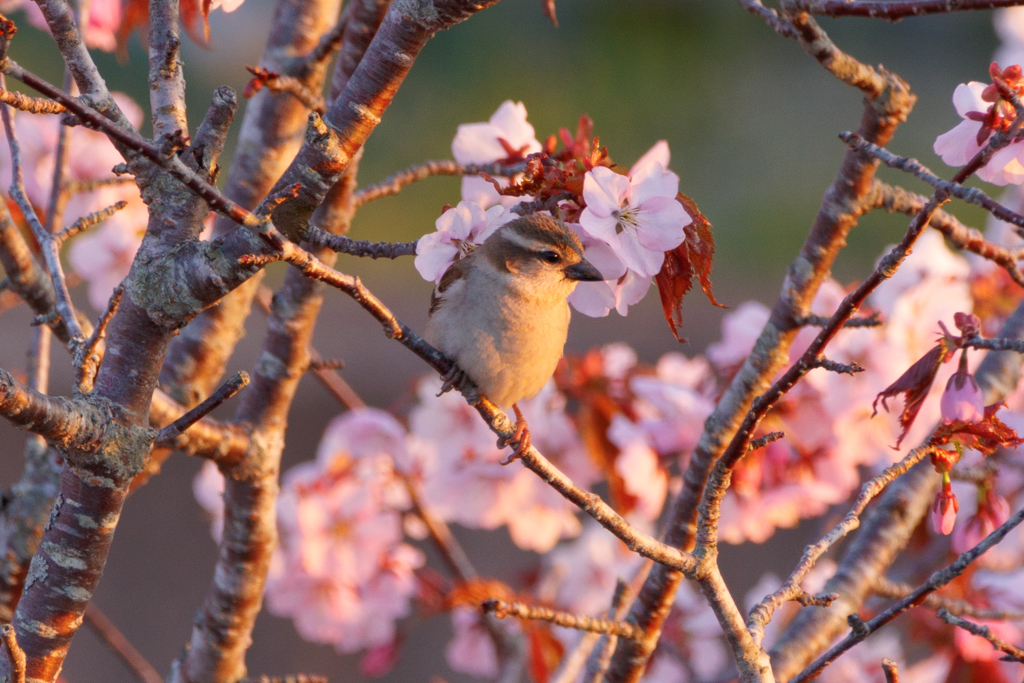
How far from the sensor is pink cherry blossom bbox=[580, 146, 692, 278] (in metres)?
0.96

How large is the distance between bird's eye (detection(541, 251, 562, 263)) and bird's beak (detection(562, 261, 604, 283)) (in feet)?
0.11

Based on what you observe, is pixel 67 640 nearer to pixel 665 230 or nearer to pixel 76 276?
pixel 665 230

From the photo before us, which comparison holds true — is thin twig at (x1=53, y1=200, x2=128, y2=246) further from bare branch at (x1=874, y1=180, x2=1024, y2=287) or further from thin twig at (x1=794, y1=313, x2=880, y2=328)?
bare branch at (x1=874, y1=180, x2=1024, y2=287)

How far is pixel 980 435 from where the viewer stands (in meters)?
0.93

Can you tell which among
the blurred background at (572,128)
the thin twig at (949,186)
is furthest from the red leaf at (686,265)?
the blurred background at (572,128)

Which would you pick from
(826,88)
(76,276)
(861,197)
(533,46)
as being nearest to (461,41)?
(533,46)

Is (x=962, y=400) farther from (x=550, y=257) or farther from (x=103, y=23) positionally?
(x=103, y=23)

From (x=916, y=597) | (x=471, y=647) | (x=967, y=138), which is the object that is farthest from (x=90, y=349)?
(x=471, y=647)

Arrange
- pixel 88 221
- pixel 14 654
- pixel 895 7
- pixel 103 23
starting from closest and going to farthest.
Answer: pixel 14 654, pixel 895 7, pixel 88 221, pixel 103 23

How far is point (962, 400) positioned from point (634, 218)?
0.44m

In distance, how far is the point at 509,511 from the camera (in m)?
1.99

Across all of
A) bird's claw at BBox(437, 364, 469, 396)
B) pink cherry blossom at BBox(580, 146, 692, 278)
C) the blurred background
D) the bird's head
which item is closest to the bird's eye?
the bird's head

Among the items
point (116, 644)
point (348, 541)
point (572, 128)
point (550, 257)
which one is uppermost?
point (572, 128)

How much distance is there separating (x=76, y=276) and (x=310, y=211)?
1.26 meters
